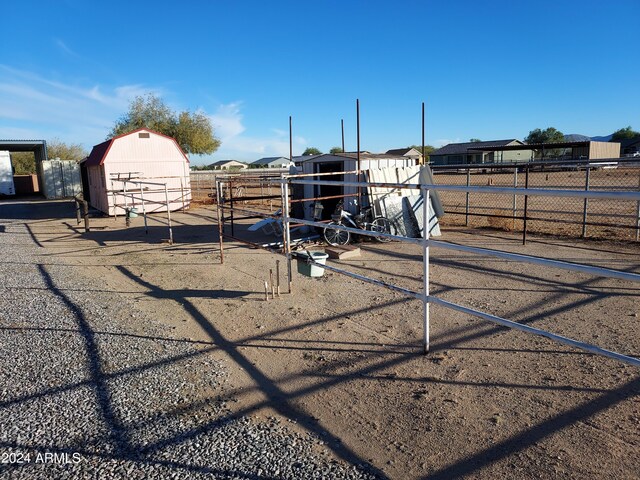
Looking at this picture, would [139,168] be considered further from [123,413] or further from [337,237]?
[123,413]

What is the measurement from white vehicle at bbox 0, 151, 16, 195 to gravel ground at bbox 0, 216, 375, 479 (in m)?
33.7

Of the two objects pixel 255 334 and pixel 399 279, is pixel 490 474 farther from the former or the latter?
pixel 399 279

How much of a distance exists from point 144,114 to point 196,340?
41.1 m

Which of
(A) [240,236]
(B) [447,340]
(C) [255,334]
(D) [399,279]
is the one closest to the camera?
(B) [447,340]

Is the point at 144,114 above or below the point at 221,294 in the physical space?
above

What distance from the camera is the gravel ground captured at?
3.12 metres

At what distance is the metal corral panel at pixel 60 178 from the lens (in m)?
31.0

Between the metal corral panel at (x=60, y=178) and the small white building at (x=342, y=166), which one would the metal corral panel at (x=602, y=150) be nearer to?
the small white building at (x=342, y=166)

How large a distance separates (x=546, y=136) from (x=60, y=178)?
7299 cm

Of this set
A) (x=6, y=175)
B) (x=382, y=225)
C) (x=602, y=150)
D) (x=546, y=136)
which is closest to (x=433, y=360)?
(x=382, y=225)

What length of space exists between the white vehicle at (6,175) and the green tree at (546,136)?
237 ft

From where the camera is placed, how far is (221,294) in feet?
23.8

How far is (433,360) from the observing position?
15.3 ft

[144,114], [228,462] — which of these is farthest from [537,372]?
[144,114]
